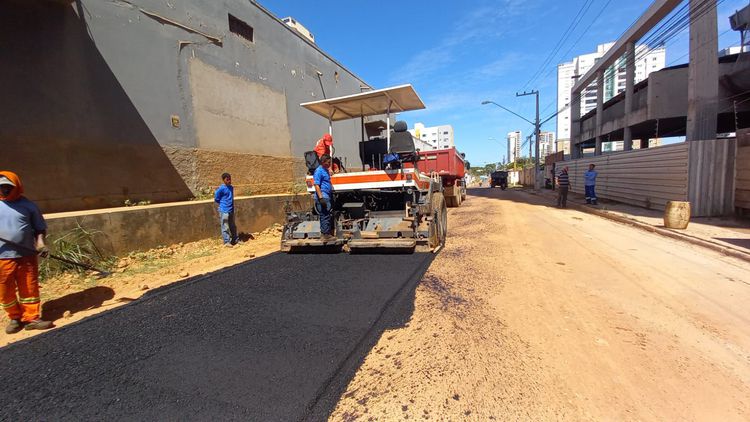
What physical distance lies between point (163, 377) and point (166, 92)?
296 inches

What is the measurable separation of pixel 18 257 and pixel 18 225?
31 centimetres

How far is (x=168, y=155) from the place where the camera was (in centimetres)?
795

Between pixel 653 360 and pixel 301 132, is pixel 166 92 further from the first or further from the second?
pixel 653 360

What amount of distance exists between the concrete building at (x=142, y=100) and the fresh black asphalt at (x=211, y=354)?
379 cm

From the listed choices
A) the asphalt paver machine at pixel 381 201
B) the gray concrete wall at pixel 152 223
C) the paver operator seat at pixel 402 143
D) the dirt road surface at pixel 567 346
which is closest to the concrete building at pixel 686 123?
the dirt road surface at pixel 567 346

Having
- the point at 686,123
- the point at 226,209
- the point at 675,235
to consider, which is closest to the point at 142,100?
the point at 226,209

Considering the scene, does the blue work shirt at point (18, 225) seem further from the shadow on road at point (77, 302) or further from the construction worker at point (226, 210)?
the construction worker at point (226, 210)

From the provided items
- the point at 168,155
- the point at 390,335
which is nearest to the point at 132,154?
the point at 168,155

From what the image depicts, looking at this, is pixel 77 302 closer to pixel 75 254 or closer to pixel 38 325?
pixel 38 325

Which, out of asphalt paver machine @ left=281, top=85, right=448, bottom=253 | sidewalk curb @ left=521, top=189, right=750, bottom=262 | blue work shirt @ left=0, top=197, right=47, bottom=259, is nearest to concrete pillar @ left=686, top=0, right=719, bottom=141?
sidewalk curb @ left=521, top=189, right=750, bottom=262

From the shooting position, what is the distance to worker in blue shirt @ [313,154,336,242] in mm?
5648

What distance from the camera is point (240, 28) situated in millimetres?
10414

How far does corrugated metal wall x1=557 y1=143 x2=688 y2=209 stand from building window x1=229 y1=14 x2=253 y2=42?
12.9 m

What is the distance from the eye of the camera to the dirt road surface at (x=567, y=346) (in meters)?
2.08
